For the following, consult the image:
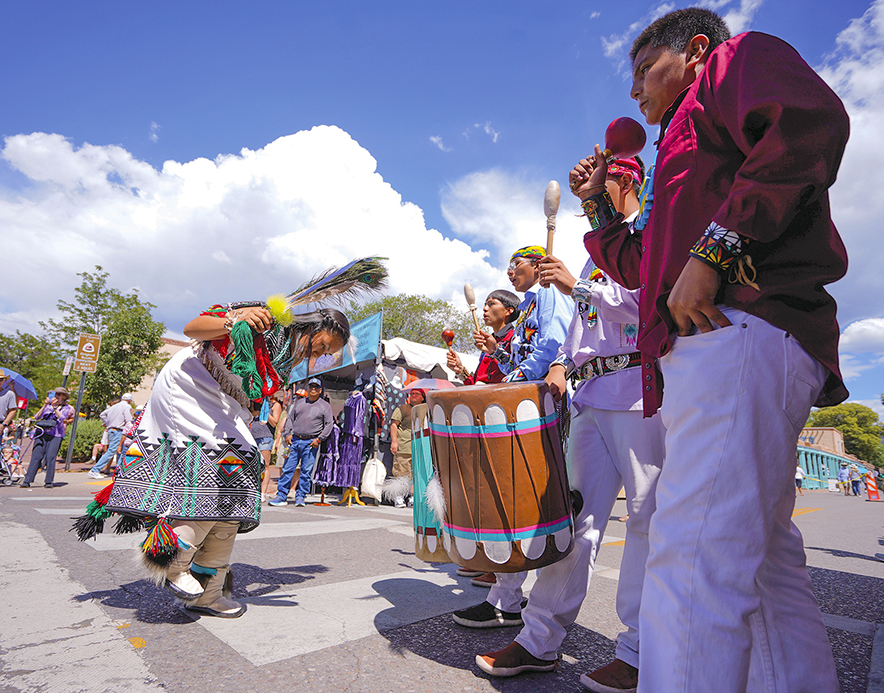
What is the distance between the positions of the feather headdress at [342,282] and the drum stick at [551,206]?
905 mm

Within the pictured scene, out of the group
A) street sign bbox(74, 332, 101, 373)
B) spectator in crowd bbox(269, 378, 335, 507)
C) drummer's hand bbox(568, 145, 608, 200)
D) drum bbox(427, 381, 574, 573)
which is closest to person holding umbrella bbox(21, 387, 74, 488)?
street sign bbox(74, 332, 101, 373)

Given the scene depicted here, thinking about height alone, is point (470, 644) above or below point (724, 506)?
below

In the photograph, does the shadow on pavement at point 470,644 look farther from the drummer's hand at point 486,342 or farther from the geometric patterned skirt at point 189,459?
the drummer's hand at point 486,342

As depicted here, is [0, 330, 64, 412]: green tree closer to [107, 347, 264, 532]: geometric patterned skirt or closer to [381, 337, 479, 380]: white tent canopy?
[381, 337, 479, 380]: white tent canopy

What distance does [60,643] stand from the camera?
2.02 m

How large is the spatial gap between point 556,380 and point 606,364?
226 millimetres

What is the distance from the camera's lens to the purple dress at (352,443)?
335 inches

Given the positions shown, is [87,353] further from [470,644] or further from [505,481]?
[505,481]

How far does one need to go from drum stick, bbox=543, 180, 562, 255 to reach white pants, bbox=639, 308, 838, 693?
1280mm

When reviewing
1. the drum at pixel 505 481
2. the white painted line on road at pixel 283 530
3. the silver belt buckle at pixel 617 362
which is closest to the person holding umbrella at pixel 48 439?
the white painted line on road at pixel 283 530

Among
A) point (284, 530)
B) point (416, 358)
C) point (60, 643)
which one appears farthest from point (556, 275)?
point (416, 358)

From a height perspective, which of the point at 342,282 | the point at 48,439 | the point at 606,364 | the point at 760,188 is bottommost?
the point at 48,439

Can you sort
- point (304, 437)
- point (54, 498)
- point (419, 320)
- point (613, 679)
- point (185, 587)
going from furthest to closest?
point (419, 320) < point (304, 437) < point (54, 498) < point (185, 587) < point (613, 679)

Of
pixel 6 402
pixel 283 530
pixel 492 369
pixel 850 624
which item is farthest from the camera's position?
pixel 6 402
